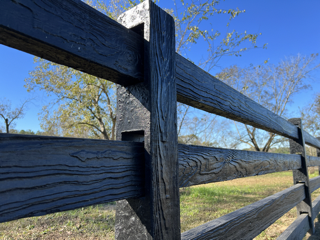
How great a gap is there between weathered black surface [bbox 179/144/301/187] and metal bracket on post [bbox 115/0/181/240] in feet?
0.48

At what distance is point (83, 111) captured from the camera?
35.4ft

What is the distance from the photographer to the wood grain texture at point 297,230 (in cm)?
231

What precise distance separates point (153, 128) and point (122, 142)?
5.4 inches

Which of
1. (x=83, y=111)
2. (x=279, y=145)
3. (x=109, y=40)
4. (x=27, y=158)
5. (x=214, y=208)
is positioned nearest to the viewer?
(x=27, y=158)

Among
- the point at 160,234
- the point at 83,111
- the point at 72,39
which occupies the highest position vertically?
the point at 83,111

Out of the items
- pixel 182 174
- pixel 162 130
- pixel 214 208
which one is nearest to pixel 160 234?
pixel 182 174

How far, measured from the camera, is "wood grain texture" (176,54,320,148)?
3.81ft

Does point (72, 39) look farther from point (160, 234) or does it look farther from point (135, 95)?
point (160, 234)

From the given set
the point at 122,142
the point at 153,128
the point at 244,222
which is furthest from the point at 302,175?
the point at 122,142

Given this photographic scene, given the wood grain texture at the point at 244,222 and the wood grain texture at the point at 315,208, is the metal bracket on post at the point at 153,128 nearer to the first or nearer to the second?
the wood grain texture at the point at 244,222

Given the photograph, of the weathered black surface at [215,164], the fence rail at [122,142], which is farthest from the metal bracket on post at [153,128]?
the weathered black surface at [215,164]

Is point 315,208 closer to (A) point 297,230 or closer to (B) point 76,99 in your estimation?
(A) point 297,230

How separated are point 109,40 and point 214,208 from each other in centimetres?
498

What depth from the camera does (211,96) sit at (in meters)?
1.38
